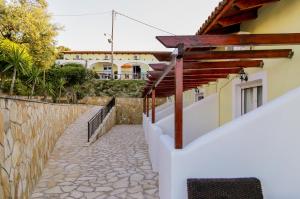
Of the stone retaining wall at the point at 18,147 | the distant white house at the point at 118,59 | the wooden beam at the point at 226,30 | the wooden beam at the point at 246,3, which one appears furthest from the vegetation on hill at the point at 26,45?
the distant white house at the point at 118,59

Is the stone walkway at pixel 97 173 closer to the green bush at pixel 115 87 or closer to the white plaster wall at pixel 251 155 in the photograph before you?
the white plaster wall at pixel 251 155

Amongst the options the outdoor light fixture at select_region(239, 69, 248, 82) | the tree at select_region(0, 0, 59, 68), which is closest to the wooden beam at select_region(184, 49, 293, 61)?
the outdoor light fixture at select_region(239, 69, 248, 82)

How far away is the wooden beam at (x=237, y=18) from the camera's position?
5582 millimetres

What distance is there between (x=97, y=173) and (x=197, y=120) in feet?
11.6

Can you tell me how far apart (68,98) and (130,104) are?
28.9 feet

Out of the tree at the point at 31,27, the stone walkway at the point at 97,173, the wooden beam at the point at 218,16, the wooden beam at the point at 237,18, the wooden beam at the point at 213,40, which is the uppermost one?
the tree at the point at 31,27

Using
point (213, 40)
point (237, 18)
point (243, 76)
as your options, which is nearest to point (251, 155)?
point (213, 40)

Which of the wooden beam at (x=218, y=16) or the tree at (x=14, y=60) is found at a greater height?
the tree at (x=14, y=60)

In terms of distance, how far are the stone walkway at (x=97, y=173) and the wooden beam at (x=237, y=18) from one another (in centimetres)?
416

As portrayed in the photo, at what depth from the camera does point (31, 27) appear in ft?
72.5

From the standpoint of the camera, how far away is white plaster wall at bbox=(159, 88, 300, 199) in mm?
3855

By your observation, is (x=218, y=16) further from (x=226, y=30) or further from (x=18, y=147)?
(x=18, y=147)

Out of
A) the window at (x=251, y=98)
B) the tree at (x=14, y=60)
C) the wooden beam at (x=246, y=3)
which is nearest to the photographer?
the wooden beam at (x=246, y=3)

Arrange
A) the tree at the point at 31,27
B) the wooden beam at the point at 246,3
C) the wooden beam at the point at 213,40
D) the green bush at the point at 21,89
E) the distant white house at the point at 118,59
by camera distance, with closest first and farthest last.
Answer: the wooden beam at the point at 213,40 < the wooden beam at the point at 246,3 < the tree at the point at 31,27 < the green bush at the point at 21,89 < the distant white house at the point at 118,59
